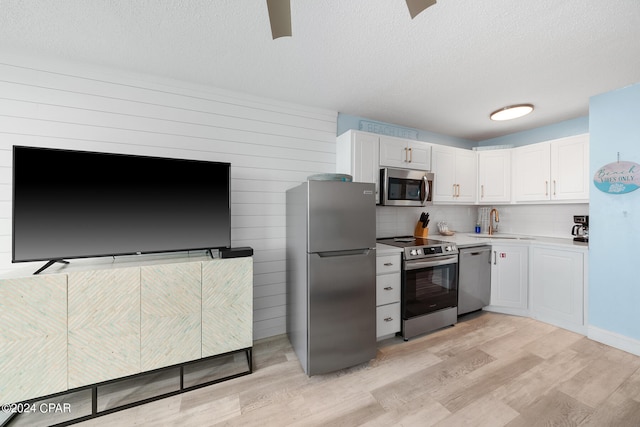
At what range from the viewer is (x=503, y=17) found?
1437mm

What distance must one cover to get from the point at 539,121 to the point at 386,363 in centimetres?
Answer: 370

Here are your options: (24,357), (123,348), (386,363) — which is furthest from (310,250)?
(24,357)

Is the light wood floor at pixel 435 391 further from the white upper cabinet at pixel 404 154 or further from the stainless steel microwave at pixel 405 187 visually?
the white upper cabinet at pixel 404 154

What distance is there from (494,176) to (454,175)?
675 mm

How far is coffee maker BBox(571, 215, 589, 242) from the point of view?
293 centimetres

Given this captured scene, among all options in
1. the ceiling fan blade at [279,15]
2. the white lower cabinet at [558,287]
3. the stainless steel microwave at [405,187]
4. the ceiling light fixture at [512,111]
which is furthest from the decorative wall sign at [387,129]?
the ceiling fan blade at [279,15]

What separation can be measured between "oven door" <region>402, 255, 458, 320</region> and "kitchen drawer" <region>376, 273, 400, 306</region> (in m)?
0.08

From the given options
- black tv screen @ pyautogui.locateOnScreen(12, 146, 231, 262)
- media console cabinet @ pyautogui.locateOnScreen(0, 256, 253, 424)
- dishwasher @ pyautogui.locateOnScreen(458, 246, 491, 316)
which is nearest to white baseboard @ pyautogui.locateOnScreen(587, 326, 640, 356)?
dishwasher @ pyautogui.locateOnScreen(458, 246, 491, 316)

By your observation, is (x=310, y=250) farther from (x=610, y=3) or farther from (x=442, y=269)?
(x=610, y=3)

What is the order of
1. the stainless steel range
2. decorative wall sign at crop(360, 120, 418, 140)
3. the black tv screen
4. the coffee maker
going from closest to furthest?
the black tv screen, the stainless steel range, the coffee maker, decorative wall sign at crop(360, 120, 418, 140)

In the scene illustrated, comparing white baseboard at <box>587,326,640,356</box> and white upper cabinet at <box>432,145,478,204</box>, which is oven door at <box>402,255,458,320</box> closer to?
white upper cabinet at <box>432,145,478,204</box>

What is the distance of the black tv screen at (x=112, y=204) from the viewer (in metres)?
1.53

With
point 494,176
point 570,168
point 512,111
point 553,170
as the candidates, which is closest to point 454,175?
point 494,176

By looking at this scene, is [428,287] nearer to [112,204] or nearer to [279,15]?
[279,15]
